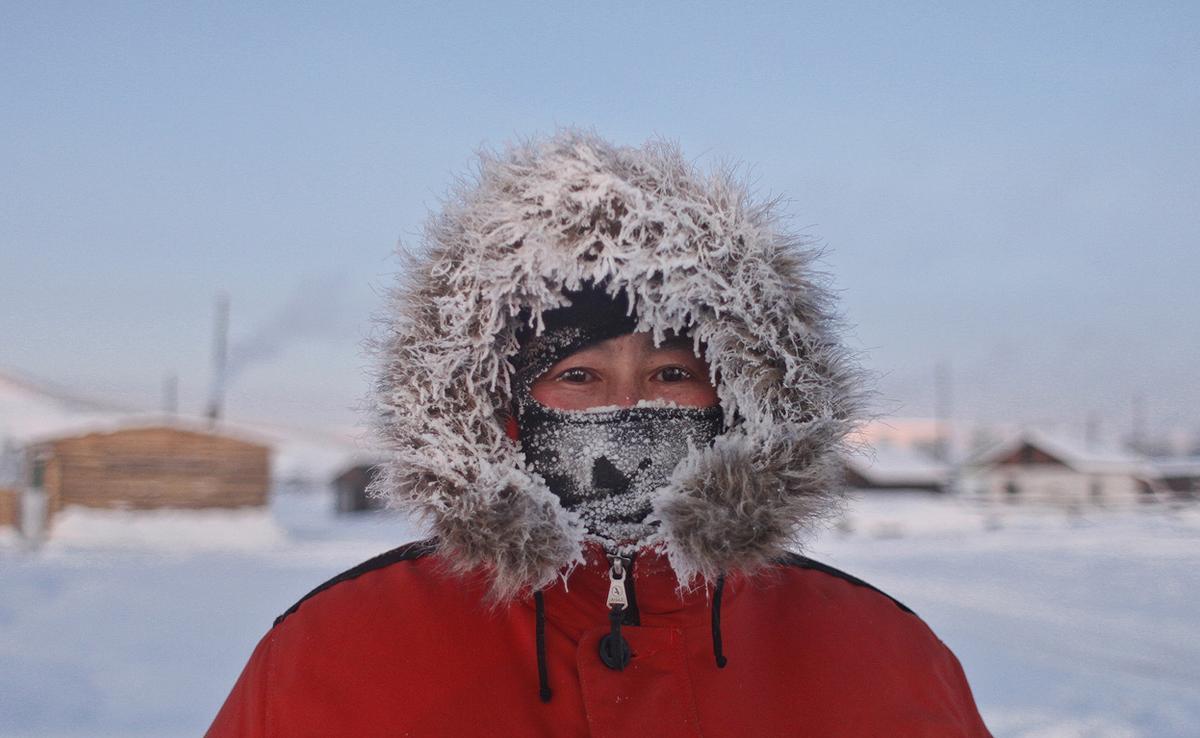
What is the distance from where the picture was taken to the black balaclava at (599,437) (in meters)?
1.75

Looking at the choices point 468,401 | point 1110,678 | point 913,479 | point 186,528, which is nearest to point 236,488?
point 186,528

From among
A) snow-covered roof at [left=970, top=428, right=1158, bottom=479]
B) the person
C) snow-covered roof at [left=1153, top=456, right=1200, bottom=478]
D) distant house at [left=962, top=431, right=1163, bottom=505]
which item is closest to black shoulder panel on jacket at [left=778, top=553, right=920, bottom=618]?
the person

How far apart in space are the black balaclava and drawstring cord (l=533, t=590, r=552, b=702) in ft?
0.60

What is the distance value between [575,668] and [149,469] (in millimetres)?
23265

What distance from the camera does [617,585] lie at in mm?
1583

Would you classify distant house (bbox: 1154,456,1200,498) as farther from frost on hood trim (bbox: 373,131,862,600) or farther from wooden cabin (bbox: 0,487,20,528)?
frost on hood trim (bbox: 373,131,862,600)

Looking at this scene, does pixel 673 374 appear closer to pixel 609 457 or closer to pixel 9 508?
pixel 609 457

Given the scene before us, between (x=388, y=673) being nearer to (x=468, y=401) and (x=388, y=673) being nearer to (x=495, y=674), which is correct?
(x=495, y=674)

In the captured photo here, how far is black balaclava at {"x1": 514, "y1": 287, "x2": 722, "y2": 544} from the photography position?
1.75 metres

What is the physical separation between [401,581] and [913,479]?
40667 millimetres

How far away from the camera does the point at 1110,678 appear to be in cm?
637

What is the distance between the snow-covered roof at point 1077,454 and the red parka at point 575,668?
140 ft

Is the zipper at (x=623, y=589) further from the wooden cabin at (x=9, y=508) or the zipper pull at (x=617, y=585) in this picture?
the wooden cabin at (x=9, y=508)

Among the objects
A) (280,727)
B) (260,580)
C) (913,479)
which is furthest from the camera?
(913,479)
